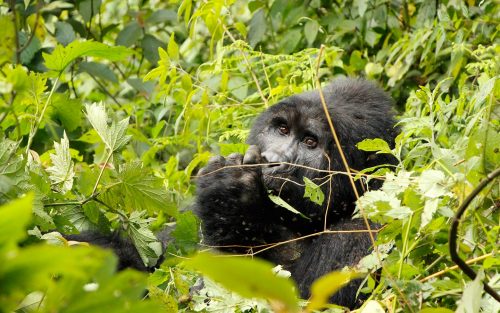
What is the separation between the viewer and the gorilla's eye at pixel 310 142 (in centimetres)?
364

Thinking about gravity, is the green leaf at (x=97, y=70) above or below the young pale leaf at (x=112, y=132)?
below

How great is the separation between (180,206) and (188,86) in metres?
0.61

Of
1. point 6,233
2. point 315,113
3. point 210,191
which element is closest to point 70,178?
point 210,191

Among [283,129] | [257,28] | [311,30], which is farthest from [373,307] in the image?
[257,28]

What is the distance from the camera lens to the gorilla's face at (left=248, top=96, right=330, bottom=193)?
3535 millimetres

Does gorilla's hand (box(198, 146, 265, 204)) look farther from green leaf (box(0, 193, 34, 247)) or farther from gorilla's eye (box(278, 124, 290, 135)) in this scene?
green leaf (box(0, 193, 34, 247))

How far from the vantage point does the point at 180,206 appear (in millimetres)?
4012

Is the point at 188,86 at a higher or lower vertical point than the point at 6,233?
lower

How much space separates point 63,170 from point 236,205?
1.04 metres

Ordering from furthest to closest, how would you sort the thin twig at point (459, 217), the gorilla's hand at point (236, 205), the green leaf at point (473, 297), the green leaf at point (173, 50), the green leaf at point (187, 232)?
the green leaf at point (173, 50) < the gorilla's hand at point (236, 205) < the green leaf at point (187, 232) < the green leaf at point (473, 297) < the thin twig at point (459, 217)

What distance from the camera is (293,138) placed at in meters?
3.67

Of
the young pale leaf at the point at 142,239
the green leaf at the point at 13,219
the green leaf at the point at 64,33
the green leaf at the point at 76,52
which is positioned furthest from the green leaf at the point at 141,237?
the green leaf at the point at 64,33

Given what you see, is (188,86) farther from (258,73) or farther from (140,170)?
(140,170)

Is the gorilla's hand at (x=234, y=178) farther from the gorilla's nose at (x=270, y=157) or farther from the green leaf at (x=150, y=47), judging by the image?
the green leaf at (x=150, y=47)
